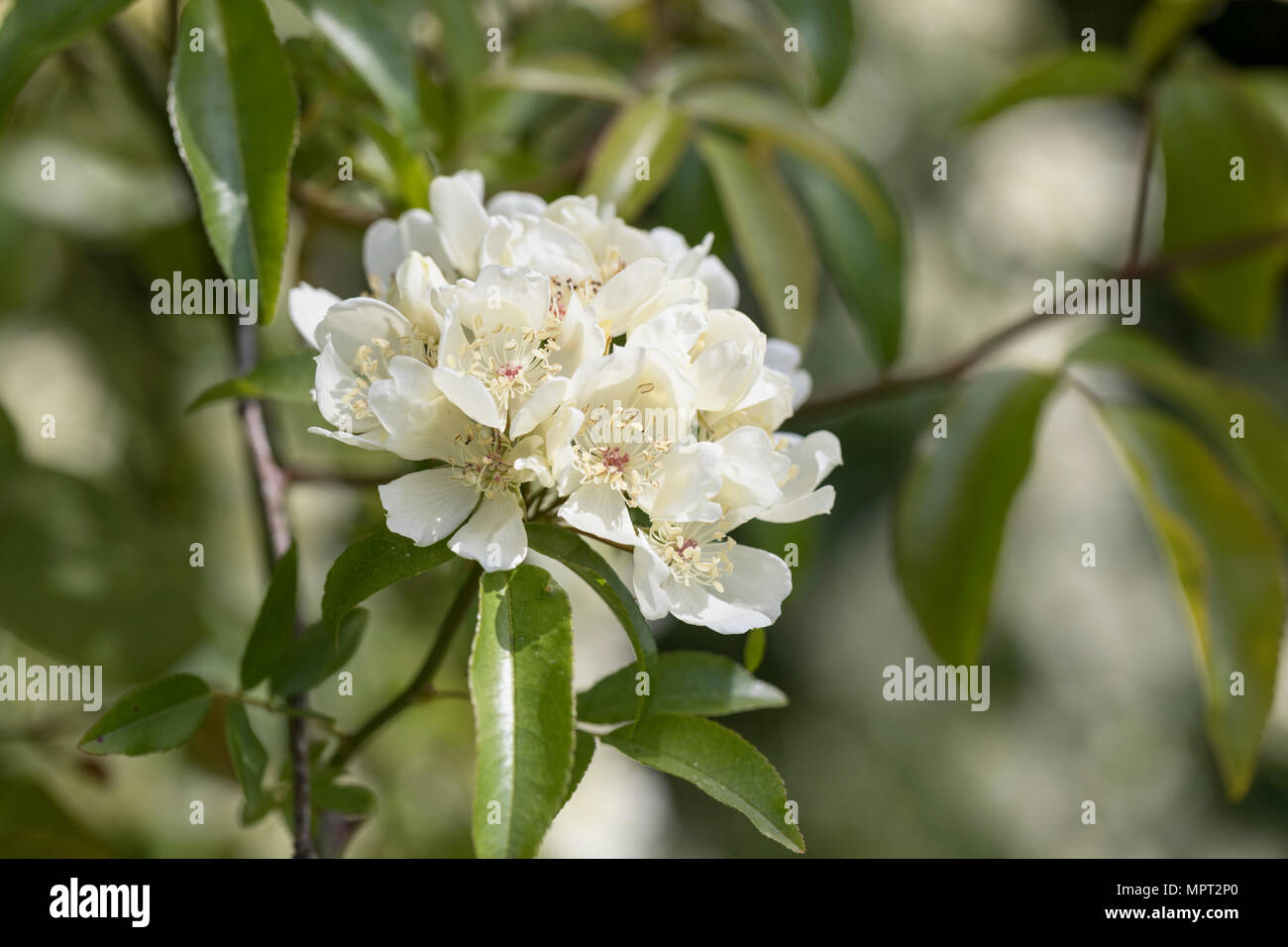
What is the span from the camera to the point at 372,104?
93 centimetres

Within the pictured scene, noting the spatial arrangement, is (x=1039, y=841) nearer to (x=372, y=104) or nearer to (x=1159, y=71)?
(x=1159, y=71)

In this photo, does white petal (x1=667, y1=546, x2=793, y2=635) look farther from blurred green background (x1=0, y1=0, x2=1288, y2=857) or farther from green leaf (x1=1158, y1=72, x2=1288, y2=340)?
green leaf (x1=1158, y1=72, x2=1288, y2=340)

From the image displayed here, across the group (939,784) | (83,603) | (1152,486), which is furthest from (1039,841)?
(83,603)

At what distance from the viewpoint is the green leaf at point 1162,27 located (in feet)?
3.80

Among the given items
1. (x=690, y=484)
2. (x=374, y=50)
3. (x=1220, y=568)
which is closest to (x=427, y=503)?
(x=690, y=484)

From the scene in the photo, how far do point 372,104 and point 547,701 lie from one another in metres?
0.61

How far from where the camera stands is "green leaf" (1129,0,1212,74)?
1158mm

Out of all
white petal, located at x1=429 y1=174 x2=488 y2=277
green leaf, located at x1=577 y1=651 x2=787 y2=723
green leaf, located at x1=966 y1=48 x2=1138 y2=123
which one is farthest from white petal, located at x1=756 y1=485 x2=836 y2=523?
green leaf, located at x1=966 y1=48 x2=1138 y2=123

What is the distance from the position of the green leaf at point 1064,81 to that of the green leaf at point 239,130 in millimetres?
760

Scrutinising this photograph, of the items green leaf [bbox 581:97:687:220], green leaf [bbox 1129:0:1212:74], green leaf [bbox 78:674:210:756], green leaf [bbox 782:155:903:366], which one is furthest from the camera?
green leaf [bbox 1129:0:1212:74]

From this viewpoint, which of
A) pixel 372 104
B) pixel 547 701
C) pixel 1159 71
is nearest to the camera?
pixel 547 701

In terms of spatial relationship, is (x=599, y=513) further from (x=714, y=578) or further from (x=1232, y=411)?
(x=1232, y=411)

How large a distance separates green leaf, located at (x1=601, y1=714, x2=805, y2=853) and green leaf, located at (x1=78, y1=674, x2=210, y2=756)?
266 mm
